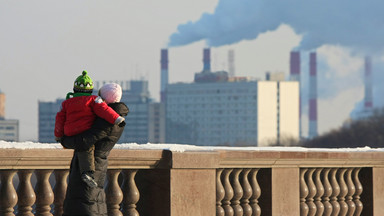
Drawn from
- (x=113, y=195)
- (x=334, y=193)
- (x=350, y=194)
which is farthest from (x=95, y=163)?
(x=350, y=194)

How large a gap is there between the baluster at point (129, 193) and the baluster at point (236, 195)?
1.26 m

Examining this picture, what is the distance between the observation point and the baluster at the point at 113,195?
26.0 ft

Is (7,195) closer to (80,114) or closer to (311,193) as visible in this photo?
(80,114)

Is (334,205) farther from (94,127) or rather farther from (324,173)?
(94,127)

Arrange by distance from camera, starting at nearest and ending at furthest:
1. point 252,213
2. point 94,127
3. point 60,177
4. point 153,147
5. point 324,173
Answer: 1. point 94,127
2. point 60,177
3. point 153,147
4. point 252,213
5. point 324,173

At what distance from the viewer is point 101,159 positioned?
716 cm

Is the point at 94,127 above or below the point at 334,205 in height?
above

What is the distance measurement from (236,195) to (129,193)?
4.44 feet

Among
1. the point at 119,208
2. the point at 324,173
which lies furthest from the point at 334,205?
the point at 119,208

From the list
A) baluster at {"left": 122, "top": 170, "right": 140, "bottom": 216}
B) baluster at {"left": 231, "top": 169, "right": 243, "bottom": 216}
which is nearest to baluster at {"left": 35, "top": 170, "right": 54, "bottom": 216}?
baluster at {"left": 122, "top": 170, "right": 140, "bottom": 216}

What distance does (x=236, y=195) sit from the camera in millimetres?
9148

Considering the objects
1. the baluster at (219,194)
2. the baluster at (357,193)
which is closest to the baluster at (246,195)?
the baluster at (219,194)

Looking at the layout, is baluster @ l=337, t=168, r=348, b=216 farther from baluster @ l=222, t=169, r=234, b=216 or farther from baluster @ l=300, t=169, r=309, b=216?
baluster @ l=222, t=169, r=234, b=216

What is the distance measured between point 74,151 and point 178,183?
1522 millimetres
